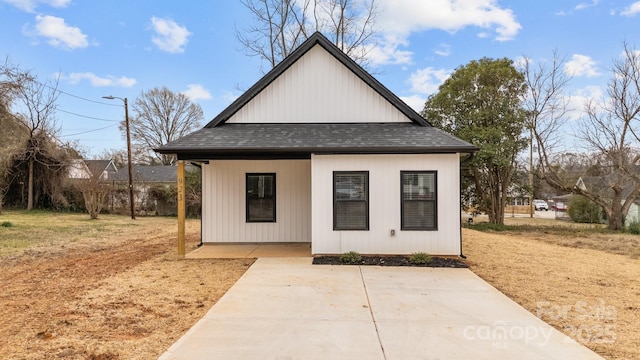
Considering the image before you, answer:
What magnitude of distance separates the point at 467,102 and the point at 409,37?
14.5 ft

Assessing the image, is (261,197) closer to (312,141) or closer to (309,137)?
(309,137)

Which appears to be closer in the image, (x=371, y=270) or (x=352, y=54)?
(x=371, y=270)

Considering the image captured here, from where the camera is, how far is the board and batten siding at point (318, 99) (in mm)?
9500

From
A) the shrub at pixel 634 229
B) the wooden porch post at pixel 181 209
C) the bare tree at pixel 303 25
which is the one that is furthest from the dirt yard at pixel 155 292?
the bare tree at pixel 303 25

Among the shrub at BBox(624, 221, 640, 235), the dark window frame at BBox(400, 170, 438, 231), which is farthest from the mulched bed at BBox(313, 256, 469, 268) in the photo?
the shrub at BBox(624, 221, 640, 235)

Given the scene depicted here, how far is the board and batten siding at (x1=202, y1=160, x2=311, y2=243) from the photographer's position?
9836mm

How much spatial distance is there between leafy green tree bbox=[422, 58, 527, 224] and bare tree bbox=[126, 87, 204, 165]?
26.8 m

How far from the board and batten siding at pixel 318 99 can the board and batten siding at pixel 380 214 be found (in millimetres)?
2100

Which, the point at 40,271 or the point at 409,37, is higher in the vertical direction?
the point at 409,37

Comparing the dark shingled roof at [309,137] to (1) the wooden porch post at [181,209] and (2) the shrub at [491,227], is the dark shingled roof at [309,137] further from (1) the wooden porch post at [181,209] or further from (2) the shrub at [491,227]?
(2) the shrub at [491,227]

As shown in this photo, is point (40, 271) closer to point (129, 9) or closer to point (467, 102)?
point (129, 9)

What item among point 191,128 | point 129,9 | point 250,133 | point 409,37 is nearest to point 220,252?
point 250,133

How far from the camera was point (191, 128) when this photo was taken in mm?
35875
